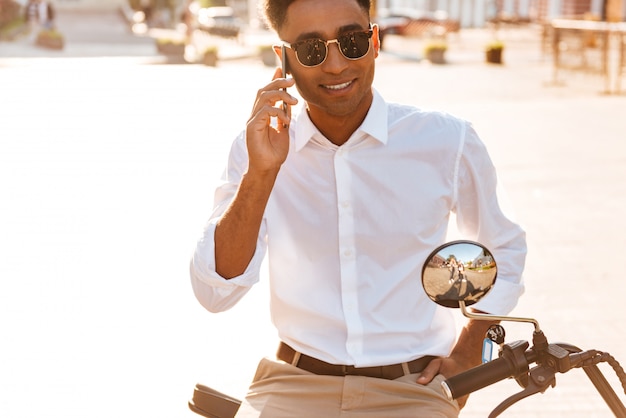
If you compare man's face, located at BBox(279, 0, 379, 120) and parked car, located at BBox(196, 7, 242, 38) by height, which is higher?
man's face, located at BBox(279, 0, 379, 120)

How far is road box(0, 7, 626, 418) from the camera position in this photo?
5121 millimetres

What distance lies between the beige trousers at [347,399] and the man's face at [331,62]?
71 cm

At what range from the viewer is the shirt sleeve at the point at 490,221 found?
2.76m

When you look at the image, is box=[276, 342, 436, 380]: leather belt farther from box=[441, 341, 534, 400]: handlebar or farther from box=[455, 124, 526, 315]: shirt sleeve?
box=[441, 341, 534, 400]: handlebar

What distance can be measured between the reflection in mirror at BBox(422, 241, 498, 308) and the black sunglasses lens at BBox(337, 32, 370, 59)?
33.6 inches

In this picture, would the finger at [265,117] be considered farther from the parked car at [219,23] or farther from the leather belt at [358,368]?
the parked car at [219,23]

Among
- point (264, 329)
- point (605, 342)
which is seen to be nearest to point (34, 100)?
point (264, 329)

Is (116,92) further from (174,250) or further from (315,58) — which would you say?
(315,58)

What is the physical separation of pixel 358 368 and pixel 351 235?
1.14 ft

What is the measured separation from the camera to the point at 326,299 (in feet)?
8.82

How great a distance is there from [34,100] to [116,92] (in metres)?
2.04

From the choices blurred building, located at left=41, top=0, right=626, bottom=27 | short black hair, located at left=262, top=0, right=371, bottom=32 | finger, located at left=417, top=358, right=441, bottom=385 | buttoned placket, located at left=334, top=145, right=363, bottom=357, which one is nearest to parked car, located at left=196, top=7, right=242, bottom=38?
blurred building, located at left=41, top=0, right=626, bottom=27

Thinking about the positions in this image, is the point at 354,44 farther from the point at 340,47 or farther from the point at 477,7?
the point at 477,7

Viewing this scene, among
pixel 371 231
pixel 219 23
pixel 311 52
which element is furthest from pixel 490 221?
Result: pixel 219 23
